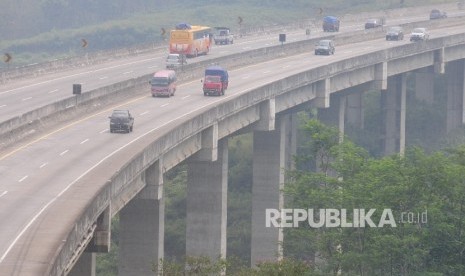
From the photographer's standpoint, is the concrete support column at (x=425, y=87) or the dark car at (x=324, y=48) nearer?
the dark car at (x=324, y=48)

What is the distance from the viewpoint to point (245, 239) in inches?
3733

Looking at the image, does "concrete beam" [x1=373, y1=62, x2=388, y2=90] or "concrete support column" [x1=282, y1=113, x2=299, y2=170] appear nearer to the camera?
"concrete beam" [x1=373, y1=62, x2=388, y2=90]

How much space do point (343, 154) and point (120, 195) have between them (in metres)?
18.3

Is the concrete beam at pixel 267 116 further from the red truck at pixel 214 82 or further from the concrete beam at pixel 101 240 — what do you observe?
the concrete beam at pixel 101 240

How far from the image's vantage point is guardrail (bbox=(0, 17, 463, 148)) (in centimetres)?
6575

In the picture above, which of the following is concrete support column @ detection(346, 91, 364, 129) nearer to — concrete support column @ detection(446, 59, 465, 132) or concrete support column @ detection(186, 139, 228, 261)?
concrete support column @ detection(446, 59, 465, 132)

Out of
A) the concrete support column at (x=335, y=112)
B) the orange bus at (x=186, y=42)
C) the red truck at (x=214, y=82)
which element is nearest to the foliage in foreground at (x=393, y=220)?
the red truck at (x=214, y=82)

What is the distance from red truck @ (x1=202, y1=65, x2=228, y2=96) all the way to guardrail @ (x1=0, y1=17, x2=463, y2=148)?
449 cm

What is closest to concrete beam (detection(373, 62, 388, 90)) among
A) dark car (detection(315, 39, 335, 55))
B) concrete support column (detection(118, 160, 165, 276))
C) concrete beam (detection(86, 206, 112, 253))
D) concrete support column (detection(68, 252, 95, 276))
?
dark car (detection(315, 39, 335, 55))

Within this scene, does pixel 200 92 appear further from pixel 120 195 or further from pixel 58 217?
pixel 58 217

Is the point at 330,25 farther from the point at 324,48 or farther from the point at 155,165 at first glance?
the point at 155,165

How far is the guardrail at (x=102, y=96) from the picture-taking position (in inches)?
2589

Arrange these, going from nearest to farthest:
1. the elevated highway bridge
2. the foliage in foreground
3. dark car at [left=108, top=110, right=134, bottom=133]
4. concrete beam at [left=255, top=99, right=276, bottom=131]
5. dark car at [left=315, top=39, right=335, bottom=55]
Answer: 1. the elevated highway bridge
2. the foliage in foreground
3. dark car at [left=108, top=110, right=134, bottom=133]
4. concrete beam at [left=255, top=99, right=276, bottom=131]
5. dark car at [left=315, top=39, right=335, bottom=55]

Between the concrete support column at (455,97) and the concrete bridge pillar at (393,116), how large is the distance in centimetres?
1297
